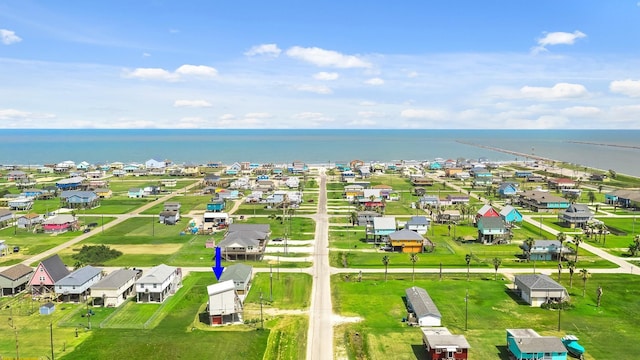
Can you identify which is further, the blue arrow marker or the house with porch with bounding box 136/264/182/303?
the blue arrow marker

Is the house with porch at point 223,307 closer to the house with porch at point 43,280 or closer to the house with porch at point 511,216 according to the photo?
the house with porch at point 43,280

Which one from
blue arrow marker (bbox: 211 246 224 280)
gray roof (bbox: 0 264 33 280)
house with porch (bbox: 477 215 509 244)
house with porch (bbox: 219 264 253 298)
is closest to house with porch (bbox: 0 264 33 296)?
gray roof (bbox: 0 264 33 280)

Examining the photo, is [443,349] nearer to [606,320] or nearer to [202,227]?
[606,320]

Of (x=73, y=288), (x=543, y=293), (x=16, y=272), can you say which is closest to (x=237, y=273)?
(x=73, y=288)

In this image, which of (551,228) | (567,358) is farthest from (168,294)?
(551,228)

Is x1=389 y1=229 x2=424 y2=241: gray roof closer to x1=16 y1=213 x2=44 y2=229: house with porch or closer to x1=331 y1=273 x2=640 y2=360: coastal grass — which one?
x1=331 y1=273 x2=640 y2=360: coastal grass

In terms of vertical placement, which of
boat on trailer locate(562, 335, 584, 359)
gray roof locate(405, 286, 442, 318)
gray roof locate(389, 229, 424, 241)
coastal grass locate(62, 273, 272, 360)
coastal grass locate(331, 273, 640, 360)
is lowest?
coastal grass locate(62, 273, 272, 360)
